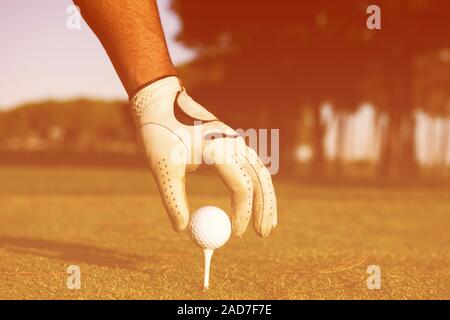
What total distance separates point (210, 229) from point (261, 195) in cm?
62

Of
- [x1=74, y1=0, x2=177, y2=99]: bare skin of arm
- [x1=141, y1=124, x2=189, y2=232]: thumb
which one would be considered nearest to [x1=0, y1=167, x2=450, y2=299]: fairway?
[x1=141, y1=124, x2=189, y2=232]: thumb

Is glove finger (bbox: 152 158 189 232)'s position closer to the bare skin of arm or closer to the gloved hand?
the gloved hand

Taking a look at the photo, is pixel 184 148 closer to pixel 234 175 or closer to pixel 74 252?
pixel 234 175

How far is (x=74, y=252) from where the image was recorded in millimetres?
6289

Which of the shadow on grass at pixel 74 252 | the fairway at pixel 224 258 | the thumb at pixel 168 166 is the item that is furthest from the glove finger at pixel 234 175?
the shadow on grass at pixel 74 252

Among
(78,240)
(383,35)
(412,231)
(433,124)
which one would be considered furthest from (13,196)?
(433,124)

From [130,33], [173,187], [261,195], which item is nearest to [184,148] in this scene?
[173,187]

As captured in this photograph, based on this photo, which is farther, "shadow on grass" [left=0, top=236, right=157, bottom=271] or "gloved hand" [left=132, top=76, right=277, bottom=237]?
"shadow on grass" [left=0, top=236, right=157, bottom=271]

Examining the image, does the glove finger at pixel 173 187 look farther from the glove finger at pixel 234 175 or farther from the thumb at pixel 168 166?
the glove finger at pixel 234 175

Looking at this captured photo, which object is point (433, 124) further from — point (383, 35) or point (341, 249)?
point (341, 249)

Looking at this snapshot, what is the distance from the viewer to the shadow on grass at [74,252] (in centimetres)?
550

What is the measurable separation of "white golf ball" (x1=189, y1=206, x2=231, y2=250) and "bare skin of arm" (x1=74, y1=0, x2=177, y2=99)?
1.31 m

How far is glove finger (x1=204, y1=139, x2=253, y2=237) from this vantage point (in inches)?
150
